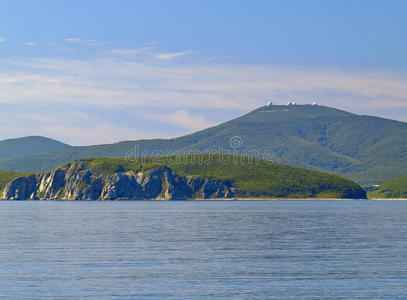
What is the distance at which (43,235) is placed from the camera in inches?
3595

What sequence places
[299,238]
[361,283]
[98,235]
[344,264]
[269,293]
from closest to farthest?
[269,293] → [361,283] → [344,264] → [299,238] → [98,235]

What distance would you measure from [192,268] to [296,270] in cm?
930

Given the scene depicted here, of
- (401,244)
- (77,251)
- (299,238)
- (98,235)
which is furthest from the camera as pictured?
(98,235)

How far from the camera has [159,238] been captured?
85.1 m

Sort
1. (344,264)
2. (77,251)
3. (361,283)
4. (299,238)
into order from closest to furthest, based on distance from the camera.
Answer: (361,283) < (344,264) < (77,251) < (299,238)

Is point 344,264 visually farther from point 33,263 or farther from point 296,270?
point 33,263

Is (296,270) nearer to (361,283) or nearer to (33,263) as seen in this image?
(361,283)

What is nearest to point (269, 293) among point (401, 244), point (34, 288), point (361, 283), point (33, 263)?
point (361, 283)

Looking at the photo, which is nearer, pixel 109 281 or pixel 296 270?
pixel 109 281

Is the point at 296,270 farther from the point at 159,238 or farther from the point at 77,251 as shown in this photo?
the point at 159,238

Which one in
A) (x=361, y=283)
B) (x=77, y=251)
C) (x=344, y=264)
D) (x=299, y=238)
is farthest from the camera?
(x=299, y=238)

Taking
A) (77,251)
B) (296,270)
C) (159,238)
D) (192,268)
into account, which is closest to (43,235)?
(159,238)

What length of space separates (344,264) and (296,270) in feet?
20.6

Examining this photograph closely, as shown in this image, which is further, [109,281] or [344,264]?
[344,264]
